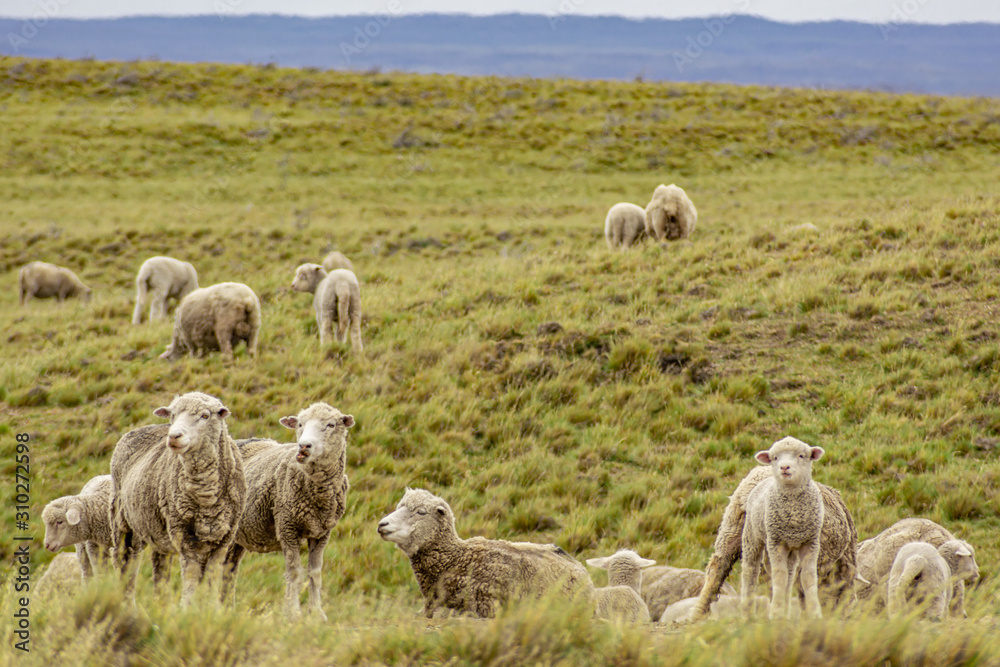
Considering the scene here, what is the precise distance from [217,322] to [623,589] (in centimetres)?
768

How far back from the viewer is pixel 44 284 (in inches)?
751

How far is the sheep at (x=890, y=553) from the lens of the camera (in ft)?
19.4

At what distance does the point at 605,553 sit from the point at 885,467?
10.7 feet

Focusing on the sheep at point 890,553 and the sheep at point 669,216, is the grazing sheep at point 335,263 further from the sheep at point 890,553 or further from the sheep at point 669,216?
the sheep at point 890,553

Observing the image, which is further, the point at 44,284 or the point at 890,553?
the point at 44,284

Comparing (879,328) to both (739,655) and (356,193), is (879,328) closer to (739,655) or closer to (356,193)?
(739,655)

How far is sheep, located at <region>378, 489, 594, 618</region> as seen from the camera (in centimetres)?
547

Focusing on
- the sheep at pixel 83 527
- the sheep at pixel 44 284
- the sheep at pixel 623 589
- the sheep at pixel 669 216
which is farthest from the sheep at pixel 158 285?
the sheep at pixel 623 589

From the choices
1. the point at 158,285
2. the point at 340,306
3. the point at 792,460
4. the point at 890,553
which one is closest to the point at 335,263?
the point at 158,285

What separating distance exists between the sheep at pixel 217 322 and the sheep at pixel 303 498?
5.62m

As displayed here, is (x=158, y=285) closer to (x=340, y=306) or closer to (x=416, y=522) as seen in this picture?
(x=340, y=306)

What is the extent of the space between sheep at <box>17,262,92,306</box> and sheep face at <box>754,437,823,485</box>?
60.3ft

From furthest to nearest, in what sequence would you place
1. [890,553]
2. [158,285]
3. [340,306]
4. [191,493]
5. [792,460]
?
[158,285] < [340,306] < [890,553] < [191,493] < [792,460]

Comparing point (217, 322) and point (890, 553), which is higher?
point (217, 322)
